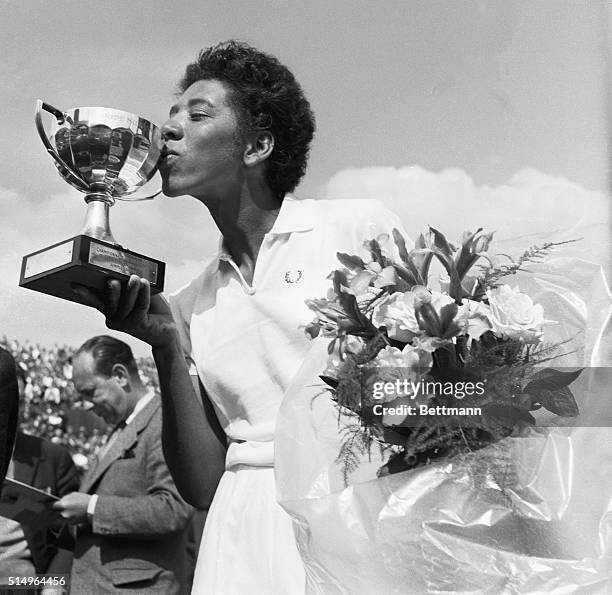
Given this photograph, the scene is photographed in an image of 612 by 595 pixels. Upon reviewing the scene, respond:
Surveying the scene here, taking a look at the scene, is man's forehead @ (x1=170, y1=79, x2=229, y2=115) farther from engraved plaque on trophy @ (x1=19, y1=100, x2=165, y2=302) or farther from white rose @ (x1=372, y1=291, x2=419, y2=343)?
white rose @ (x1=372, y1=291, x2=419, y2=343)

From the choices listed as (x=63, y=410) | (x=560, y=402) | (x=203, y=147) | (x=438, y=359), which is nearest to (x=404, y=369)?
(x=438, y=359)

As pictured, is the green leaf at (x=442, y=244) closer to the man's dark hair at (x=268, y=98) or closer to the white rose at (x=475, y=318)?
the white rose at (x=475, y=318)

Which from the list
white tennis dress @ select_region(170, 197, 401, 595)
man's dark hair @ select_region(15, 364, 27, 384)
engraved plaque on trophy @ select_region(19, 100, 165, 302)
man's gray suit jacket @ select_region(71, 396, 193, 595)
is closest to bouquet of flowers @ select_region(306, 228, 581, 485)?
white tennis dress @ select_region(170, 197, 401, 595)

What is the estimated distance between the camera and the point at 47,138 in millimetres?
1401

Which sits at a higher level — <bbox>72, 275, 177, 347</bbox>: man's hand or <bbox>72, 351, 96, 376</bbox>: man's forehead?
<bbox>72, 275, 177, 347</bbox>: man's hand

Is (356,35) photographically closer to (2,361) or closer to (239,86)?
(239,86)

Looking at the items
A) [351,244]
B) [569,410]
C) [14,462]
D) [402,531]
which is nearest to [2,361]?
[351,244]

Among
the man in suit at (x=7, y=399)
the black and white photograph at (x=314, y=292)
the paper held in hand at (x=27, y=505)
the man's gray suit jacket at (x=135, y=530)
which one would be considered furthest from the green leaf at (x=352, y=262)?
the paper held in hand at (x=27, y=505)

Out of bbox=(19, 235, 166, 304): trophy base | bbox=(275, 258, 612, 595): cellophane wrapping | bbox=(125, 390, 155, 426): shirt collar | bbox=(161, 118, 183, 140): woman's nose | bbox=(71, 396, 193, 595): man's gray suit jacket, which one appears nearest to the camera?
bbox=(275, 258, 612, 595): cellophane wrapping

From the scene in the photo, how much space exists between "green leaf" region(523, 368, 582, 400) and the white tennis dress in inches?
17.5

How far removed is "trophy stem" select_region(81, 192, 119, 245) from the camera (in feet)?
4.22

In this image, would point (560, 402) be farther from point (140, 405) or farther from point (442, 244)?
point (140, 405)

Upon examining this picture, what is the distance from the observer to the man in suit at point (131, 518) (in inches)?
75.4

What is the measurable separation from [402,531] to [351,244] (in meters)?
0.55
